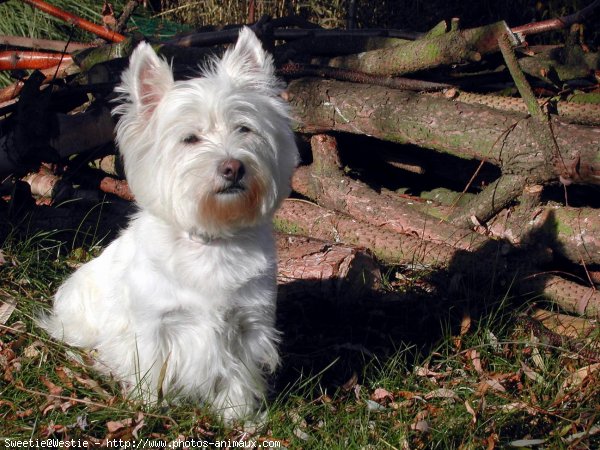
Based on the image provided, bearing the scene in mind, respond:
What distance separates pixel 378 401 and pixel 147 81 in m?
1.92

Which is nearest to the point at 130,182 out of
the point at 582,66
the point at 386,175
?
the point at 386,175

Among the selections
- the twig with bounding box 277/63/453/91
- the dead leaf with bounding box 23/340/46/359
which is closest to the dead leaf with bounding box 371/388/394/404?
the dead leaf with bounding box 23/340/46/359

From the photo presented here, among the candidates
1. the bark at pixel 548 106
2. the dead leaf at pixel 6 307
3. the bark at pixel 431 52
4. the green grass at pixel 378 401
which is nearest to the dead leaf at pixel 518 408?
the green grass at pixel 378 401

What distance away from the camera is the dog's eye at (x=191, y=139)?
346 centimetres

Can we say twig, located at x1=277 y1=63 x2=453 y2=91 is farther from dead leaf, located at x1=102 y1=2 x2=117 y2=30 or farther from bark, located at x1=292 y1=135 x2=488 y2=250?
dead leaf, located at x1=102 y1=2 x2=117 y2=30

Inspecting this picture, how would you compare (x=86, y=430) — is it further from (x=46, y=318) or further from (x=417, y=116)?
(x=417, y=116)

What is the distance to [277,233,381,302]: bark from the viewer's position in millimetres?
4852

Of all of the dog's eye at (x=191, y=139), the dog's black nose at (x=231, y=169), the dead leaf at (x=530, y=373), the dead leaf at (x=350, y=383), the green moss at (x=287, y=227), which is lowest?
the dead leaf at (x=350, y=383)

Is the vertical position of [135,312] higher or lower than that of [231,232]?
lower

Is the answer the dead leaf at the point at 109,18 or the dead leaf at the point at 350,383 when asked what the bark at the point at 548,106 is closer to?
the dead leaf at the point at 350,383

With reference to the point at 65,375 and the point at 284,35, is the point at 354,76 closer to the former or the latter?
the point at 284,35

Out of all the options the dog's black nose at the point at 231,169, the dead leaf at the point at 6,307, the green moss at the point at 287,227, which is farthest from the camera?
the green moss at the point at 287,227

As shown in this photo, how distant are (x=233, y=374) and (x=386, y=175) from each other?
3.15m

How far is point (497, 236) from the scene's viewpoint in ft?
18.1
